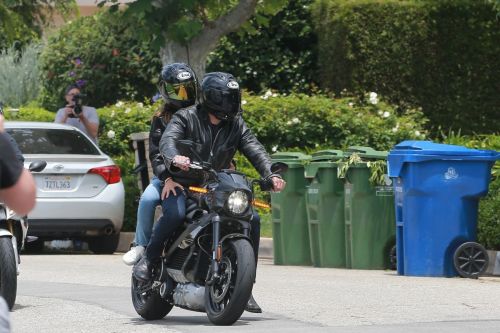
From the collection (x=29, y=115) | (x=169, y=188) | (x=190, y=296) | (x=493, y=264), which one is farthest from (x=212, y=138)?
(x=29, y=115)

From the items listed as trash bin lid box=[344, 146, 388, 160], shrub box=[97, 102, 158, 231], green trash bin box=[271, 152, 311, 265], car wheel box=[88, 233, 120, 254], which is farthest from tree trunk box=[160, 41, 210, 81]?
trash bin lid box=[344, 146, 388, 160]

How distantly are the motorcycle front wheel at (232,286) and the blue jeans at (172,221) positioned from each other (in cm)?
30

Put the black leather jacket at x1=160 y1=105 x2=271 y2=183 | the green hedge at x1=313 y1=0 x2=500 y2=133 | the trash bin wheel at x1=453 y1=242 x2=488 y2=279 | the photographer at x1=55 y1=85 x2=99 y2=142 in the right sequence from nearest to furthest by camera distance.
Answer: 1. the black leather jacket at x1=160 y1=105 x2=271 y2=183
2. the trash bin wheel at x1=453 y1=242 x2=488 y2=279
3. the photographer at x1=55 y1=85 x2=99 y2=142
4. the green hedge at x1=313 y1=0 x2=500 y2=133

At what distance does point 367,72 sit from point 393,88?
0.45 metres

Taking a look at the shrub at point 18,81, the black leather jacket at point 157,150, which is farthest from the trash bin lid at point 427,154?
the shrub at point 18,81

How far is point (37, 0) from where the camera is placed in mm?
22562

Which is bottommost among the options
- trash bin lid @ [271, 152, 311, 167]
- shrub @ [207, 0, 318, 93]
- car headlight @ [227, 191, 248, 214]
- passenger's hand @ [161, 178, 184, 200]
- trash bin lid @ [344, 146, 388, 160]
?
trash bin lid @ [271, 152, 311, 167]

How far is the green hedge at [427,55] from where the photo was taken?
21328mm

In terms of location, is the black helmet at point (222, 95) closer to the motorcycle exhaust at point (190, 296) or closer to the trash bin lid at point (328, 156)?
the motorcycle exhaust at point (190, 296)

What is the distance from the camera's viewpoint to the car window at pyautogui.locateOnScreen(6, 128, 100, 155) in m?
16.2

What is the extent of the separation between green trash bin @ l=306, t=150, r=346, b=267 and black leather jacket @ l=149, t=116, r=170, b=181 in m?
4.40

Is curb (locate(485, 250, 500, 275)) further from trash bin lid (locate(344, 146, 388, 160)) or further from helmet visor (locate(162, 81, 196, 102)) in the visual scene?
helmet visor (locate(162, 81, 196, 102))

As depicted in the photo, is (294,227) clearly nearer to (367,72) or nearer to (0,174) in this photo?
(367,72)

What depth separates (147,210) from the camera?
31.0ft
